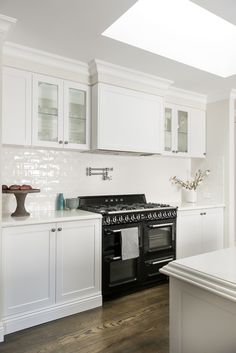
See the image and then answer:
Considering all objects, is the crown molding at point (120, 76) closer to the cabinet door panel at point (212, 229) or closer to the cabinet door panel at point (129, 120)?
the cabinet door panel at point (129, 120)

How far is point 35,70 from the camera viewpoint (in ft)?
8.86

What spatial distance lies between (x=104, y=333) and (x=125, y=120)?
215cm

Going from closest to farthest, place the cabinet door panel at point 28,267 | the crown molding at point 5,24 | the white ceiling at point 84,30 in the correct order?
1. the white ceiling at point 84,30
2. the crown molding at point 5,24
3. the cabinet door panel at point 28,267

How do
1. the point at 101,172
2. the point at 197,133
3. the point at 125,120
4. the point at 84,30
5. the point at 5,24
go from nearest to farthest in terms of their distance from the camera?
the point at 5,24 < the point at 84,30 < the point at 125,120 < the point at 101,172 < the point at 197,133

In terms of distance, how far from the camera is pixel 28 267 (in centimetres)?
237

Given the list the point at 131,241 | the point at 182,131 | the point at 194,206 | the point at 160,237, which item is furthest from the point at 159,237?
the point at 182,131

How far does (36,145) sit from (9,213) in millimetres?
750

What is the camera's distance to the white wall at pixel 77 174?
2883 millimetres

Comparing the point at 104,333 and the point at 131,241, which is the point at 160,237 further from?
the point at 104,333

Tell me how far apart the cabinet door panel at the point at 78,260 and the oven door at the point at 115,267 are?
0.28 ft

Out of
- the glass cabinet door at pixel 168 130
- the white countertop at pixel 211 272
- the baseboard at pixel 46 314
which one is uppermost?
the glass cabinet door at pixel 168 130

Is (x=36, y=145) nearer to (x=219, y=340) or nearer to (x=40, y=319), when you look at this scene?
(x=40, y=319)

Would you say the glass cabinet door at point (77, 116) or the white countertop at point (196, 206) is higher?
the glass cabinet door at point (77, 116)

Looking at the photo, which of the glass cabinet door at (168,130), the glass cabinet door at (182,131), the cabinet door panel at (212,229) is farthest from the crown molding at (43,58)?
the cabinet door panel at (212,229)
